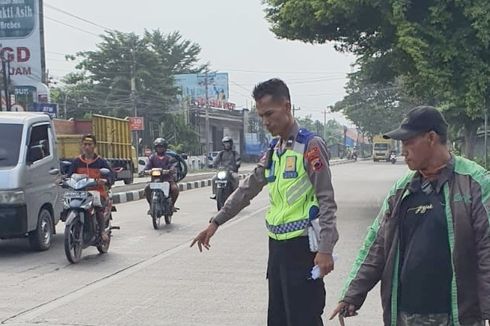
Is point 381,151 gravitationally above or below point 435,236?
below

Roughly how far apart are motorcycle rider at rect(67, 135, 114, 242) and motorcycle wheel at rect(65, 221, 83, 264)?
478 mm

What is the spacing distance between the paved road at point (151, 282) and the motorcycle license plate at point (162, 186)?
2.20 feet

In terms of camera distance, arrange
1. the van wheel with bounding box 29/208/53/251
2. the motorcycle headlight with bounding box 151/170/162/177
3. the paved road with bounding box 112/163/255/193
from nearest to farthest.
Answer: the van wheel with bounding box 29/208/53/251
the motorcycle headlight with bounding box 151/170/162/177
the paved road with bounding box 112/163/255/193

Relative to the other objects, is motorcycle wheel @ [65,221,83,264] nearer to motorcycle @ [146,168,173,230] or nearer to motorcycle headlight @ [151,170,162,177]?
motorcycle @ [146,168,173,230]

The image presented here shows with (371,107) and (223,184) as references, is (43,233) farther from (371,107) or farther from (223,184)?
(371,107)

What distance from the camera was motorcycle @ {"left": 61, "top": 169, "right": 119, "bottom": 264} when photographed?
28.7 feet

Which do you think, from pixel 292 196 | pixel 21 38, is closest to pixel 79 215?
pixel 292 196

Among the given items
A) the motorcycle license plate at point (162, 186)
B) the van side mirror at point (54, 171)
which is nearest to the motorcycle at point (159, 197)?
the motorcycle license plate at point (162, 186)

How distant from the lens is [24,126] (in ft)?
32.3

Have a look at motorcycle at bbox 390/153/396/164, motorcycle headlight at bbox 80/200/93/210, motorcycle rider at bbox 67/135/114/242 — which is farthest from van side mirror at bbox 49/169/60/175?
motorcycle at bbox 390/153/396/164

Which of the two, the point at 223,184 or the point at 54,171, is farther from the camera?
the point at 223,184

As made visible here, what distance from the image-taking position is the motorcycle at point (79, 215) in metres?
8.75

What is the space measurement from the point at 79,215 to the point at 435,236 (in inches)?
263

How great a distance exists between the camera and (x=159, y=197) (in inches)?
490
